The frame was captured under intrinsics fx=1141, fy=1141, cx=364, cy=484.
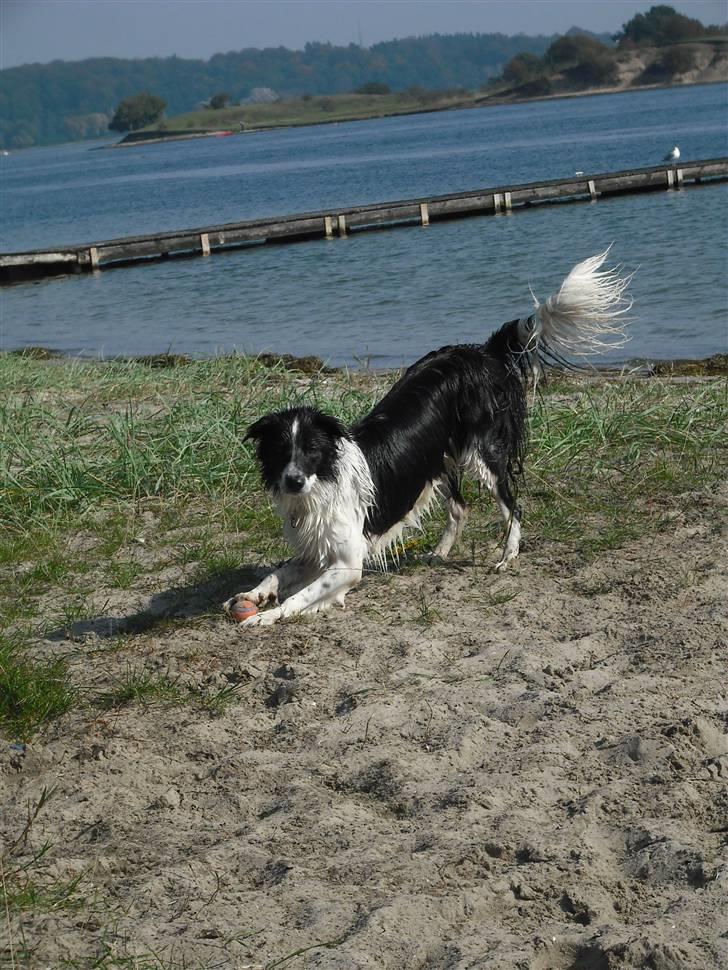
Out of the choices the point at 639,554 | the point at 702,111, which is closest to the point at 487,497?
the point at 639,554

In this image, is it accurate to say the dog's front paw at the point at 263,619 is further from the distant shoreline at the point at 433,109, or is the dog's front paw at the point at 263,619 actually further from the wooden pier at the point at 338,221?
the distant shoreline at the point at 433,109

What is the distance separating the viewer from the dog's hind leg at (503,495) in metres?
5.87

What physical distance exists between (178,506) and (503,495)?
2123 mm

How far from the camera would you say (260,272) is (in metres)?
23.6

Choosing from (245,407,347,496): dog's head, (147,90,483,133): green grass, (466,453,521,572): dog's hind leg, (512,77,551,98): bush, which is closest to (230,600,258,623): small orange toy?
(245,407,347,496): dog's head

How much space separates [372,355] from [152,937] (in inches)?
449

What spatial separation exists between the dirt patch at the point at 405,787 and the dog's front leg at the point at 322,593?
0.31 ft

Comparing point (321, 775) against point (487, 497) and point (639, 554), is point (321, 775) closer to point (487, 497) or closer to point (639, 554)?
point (639, 554)

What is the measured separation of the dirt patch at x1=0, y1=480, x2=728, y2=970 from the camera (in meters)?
3.04

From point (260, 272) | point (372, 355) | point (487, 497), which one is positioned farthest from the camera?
point (260, 272)

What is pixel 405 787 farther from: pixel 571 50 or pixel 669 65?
pixel 571 50

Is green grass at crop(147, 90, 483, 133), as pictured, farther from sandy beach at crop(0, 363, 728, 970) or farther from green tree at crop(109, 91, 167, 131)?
sandy beach at crop(0, 363, 728, 970)

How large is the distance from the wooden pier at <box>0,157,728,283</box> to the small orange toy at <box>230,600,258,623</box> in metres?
23.2

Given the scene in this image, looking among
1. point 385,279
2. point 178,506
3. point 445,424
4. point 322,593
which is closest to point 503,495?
point 445,424
